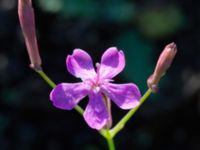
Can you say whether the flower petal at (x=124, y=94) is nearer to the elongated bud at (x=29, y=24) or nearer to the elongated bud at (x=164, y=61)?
the elongated bud at (x=164, y=61)

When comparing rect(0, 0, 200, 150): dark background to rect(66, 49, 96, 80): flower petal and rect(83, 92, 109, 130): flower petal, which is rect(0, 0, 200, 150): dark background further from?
rect(83, 92, 109, 130): flower petal

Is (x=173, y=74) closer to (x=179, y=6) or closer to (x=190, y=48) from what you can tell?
(x=190, y=48)

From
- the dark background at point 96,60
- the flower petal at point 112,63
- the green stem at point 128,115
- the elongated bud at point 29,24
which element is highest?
the elongated bud at point 29,24

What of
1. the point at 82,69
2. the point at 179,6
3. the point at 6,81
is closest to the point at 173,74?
the point at 179,6

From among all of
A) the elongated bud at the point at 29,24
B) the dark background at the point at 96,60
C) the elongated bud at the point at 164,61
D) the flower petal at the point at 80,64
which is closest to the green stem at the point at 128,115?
the elongated bud at the point at 164,61

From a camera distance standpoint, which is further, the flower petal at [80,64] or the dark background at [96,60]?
the dark background at [96,60]

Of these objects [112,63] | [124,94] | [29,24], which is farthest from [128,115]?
[29,24]

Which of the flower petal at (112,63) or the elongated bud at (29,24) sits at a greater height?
the elongated bud at (29,24)

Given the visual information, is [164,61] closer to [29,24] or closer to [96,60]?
[29,24]
